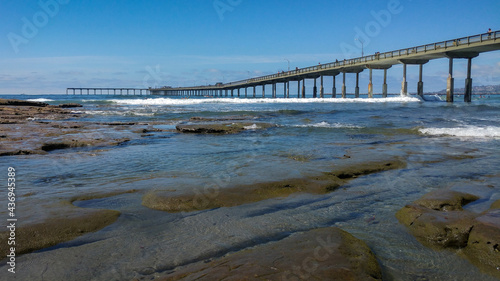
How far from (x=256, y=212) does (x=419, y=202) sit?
223 cm

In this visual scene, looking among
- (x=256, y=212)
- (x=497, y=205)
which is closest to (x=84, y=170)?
(x=256, y=212)

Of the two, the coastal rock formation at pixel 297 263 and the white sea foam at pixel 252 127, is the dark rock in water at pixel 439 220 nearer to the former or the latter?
the coastal rock formation at pixel 297 263

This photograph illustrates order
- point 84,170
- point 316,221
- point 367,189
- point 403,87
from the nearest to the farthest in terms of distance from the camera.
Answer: point 316,221 → point 367,189 → point 84,170 → point 403,87

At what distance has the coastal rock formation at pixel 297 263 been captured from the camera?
261 cm

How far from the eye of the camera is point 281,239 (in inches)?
138

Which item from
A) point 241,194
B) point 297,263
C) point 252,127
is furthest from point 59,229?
point 252,127

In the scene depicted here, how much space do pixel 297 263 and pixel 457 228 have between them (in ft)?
6.36

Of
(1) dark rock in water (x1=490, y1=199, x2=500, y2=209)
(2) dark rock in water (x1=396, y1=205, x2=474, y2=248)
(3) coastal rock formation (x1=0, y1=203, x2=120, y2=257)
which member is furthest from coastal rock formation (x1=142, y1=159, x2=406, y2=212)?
(1) dark rock in water (x1=490, y1=199, x2=500, y2=209)

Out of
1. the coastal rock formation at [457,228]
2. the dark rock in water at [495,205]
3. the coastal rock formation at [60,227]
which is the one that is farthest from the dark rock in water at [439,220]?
the coastal rock formation at [60,227]

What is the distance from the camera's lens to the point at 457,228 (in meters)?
3.56

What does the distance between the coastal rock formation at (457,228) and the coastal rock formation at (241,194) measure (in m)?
1.57

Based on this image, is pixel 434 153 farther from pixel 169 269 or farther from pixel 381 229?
pixel 169 269

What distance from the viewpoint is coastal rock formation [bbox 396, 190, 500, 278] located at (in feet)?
10.2

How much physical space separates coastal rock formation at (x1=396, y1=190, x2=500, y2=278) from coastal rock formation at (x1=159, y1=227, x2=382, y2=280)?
90 centimetres
